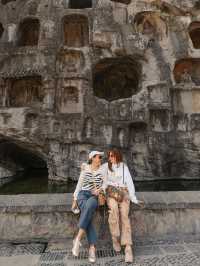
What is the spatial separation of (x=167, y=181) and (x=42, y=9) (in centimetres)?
1453

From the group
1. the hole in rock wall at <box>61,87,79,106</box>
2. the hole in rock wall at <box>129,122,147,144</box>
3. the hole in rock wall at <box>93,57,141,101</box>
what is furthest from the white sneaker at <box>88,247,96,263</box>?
the hole in rock wall at <box>93,57,141,101</box>

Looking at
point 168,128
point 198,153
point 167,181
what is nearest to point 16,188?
point 167,181

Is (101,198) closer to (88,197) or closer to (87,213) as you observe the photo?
(88,197)

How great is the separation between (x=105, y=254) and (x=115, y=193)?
1.01 meters

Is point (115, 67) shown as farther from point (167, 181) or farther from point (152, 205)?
point (152, 205)

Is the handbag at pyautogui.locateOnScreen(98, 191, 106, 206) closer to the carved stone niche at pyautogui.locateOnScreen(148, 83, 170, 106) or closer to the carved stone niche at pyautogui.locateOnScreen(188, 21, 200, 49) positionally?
the carved stone niche at pyautogui.locateOnScreen(148, 83, 170, 106)

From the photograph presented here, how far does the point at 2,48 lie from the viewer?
58.9 feet

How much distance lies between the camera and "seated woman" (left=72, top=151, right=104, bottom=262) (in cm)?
419

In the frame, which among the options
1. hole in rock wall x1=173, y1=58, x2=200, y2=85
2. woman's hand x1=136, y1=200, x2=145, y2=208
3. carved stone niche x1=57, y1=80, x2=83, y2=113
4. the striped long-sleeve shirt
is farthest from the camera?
hole in rock wall x1=173, y1=58, x2=200, y2=85

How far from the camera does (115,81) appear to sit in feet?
70.6

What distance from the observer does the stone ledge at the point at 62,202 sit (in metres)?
4.97

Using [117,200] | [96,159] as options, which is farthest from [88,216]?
[96,159]

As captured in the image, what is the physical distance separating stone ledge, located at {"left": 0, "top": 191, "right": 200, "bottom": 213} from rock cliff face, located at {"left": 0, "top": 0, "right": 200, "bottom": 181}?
1076cm

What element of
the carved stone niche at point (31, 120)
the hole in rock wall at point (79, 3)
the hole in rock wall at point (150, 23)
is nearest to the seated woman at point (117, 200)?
the carved stone niche at point (31, 120)
